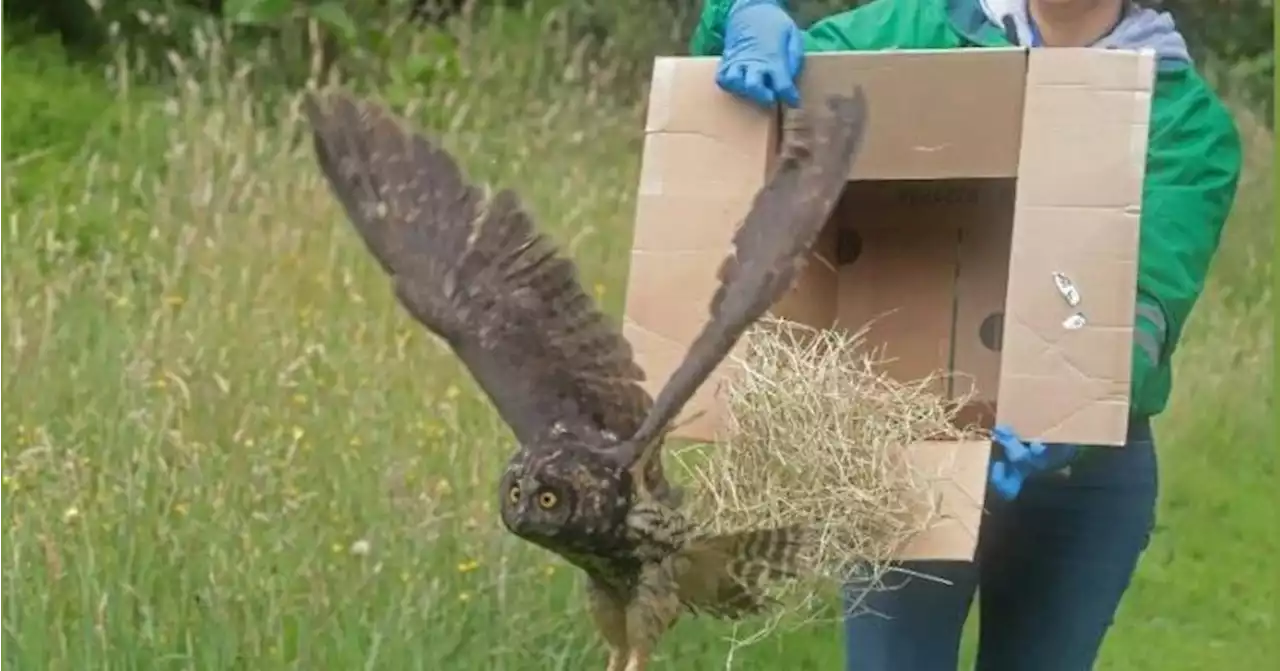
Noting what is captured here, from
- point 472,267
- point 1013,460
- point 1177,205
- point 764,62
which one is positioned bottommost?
point 1013,460

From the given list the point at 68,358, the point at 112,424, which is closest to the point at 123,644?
the point at 112,424

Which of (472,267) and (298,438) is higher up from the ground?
(472,267)

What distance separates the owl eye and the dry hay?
10.4 inches

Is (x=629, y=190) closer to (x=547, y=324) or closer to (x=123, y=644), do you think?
(x=123, y=644)

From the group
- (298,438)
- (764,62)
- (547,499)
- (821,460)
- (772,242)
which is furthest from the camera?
(298,438)

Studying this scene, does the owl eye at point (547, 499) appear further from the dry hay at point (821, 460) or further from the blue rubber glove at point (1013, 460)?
the blue rubber glove at point (1013, 460)

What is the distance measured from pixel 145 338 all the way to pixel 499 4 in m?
2.47

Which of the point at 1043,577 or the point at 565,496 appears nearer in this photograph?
the point at 565,496

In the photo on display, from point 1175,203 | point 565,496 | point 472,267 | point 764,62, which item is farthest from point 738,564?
point 1175,203

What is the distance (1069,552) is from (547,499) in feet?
3.04

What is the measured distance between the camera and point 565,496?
1621mm

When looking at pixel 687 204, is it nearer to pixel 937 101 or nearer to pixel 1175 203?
pixel 937 101

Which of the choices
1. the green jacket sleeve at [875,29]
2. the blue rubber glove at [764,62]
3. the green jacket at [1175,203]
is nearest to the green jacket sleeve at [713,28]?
the green jacket sleeve at [875,29]

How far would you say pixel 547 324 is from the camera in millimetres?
1889
